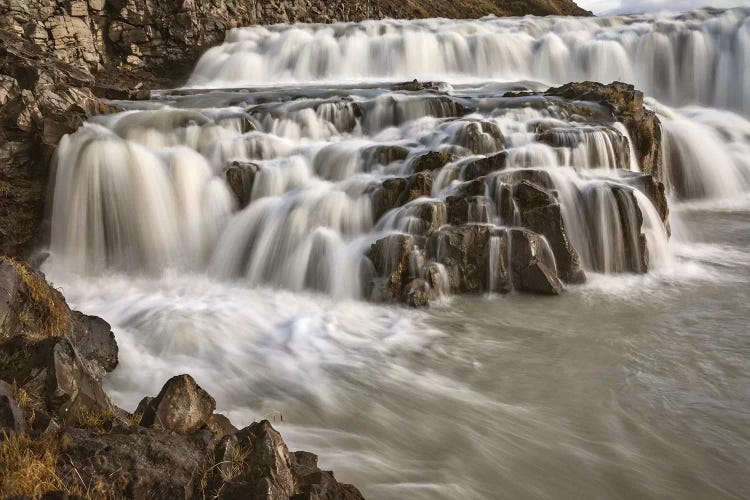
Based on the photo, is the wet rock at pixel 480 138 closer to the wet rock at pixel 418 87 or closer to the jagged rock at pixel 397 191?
the jagged rock at pixel 397 191

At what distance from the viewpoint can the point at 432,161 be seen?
29.5ft

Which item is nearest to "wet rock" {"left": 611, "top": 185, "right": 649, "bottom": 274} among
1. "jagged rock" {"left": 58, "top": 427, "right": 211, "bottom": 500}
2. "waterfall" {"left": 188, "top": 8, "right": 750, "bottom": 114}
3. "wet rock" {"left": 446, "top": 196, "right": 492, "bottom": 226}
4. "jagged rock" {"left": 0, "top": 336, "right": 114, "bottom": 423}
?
"wet rock" {"left": 446, "top": 196, "right": 492, "bottom": 226}

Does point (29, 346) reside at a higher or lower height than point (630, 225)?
higher

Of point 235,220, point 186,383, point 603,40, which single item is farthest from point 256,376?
point 603,40

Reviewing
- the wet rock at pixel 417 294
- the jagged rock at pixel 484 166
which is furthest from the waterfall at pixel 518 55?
the wet rock at pixel 417 294

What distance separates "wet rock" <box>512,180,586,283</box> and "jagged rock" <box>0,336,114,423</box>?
6183mm

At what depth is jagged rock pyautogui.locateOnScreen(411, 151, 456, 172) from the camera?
8984 millimetres

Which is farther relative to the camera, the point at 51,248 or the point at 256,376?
the point at 51,248

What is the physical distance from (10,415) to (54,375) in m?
0.50

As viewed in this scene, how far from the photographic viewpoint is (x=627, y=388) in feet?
16.6

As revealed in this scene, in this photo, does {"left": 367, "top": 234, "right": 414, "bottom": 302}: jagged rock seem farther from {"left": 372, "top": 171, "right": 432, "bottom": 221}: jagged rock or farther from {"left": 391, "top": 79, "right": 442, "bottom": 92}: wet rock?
{"left": 391, "top": 79, "right": 442, "bottom": 92}: wet rock

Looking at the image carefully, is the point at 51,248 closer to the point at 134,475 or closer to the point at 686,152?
the point at 134,475

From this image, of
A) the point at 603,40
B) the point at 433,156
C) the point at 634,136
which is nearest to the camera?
the point at 433,156

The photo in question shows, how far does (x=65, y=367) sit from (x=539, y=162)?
7975 millimetres
